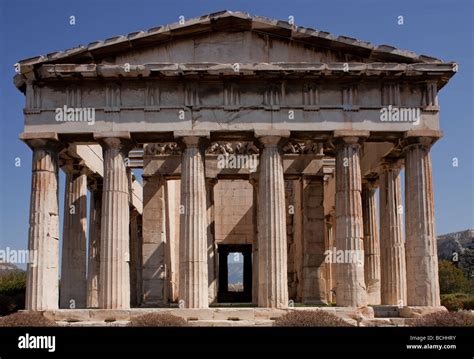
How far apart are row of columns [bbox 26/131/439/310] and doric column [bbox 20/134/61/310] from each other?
0.04 meters

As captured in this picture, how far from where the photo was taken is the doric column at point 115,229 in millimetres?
→ 28547

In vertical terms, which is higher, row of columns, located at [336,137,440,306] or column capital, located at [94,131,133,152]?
column capital, located at [94,131,133,152]

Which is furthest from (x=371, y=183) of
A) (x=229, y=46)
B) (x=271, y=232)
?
(x=229, y=46)

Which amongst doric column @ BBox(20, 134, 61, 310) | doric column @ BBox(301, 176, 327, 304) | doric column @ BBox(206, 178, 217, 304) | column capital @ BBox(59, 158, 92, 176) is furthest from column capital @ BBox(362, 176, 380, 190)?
doric column @ BBox(20, 134, 61, 310)

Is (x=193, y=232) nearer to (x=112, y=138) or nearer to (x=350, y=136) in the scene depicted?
(x=112, y=138)

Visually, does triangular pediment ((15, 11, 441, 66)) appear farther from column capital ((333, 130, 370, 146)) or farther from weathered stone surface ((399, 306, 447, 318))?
weathered stone surface ((399, 306, 447, 318))

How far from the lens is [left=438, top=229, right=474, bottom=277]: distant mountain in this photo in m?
71.7

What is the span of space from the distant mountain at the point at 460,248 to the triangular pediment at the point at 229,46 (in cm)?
4586

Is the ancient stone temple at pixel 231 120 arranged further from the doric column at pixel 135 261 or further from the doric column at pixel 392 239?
the doric column at pixel 135 261

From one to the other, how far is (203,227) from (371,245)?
1035cm

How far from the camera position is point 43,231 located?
29141 mm
